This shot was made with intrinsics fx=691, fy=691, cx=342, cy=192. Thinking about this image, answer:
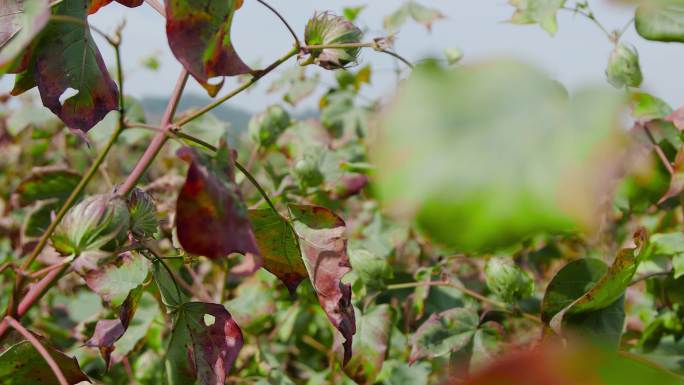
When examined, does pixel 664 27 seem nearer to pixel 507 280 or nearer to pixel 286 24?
pixel 286 24

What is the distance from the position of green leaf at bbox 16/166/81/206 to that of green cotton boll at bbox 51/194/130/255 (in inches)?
39.9

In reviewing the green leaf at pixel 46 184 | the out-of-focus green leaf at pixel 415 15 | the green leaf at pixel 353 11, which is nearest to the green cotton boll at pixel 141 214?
the green leaf at pixel 46 184

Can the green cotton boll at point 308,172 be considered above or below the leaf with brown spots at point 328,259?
below

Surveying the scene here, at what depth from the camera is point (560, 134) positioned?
0.63 feet

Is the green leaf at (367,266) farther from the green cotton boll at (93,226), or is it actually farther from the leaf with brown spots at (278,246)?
the green cotton boll at (93,226)

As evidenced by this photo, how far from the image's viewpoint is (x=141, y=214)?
0.69 m

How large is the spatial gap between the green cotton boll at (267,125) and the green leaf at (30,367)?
100 centimetres

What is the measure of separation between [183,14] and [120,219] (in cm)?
18

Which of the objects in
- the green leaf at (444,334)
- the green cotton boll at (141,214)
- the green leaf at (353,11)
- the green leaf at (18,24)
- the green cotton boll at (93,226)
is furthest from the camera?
the green leaf at (353,11)

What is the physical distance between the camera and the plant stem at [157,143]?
2.13 feet

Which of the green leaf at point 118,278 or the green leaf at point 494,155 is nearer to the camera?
the green leaf at point 494,155

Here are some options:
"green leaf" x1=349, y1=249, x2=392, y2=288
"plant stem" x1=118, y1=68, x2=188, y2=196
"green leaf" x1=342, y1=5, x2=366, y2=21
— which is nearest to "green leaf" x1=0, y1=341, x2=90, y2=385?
"plant stem" x1=118, y1=68, x2=188, y2=196

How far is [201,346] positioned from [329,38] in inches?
14.3

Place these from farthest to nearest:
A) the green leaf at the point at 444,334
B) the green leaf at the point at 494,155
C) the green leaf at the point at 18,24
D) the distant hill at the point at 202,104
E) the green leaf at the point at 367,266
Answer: the distant hill at the point at 202,104
the green leaf at the point at 367,266
the green leaf at the point at 444,334
the green leaf at the point at 18,24
the green leaf at the point at 494,155
